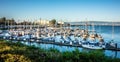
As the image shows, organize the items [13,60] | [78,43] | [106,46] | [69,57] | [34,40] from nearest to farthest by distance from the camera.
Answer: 1. [13,60]
2. [69,57]
3. [106,46]
4. [78,43]
5. [34,40]

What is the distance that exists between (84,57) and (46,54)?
2.03 m

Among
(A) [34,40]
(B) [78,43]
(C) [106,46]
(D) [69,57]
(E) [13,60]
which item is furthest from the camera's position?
(A) [34,40]

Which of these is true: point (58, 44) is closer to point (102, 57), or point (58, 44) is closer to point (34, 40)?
point (34, 40)

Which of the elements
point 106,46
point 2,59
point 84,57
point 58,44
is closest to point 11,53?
point 2,59

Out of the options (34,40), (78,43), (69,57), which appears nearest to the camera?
(69,57)

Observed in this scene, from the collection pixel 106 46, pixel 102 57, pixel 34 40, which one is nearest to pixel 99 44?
pixel 106 46

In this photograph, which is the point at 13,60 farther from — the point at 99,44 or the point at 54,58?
the point at 99,44

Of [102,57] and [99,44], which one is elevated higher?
[102,57]

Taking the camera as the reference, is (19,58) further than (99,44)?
No

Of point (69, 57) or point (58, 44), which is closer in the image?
point (69, 57)

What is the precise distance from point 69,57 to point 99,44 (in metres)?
46.3

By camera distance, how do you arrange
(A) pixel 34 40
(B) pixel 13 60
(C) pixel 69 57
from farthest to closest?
(A) pixel 34 40
(C) pixel 69 57
(B) pixel 13 60

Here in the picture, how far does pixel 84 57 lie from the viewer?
1181cm

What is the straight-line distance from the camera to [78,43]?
58.3 meters
